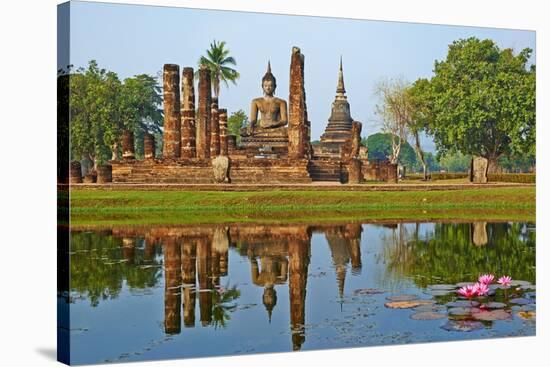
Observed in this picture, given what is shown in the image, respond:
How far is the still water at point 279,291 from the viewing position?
29.1 feet

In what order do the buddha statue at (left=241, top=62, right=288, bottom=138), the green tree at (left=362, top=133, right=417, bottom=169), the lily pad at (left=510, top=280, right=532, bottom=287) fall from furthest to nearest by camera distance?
the buddha statue at (left=241, top=62, right=288, bottom=138) → the green tree at (left=362, top=133, right=417, bottom=169) → the lily pad at (left=510, top=280, right=532, bottom=287)

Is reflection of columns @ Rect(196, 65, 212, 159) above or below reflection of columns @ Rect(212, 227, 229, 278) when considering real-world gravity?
above

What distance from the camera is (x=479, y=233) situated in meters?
14.8

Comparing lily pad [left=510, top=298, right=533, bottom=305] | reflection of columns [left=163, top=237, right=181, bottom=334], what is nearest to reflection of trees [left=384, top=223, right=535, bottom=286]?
lily pad [left=510, top=298, right=533, bottom=305]

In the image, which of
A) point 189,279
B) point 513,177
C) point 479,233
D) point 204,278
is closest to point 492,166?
point 513,177

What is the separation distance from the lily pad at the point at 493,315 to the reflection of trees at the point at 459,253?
80 cm

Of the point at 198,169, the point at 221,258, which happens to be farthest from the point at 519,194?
the point at 198,169

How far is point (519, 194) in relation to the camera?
1438 centimetres

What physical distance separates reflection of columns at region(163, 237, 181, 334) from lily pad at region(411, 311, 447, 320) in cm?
270

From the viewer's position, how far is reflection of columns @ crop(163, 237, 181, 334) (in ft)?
30.2

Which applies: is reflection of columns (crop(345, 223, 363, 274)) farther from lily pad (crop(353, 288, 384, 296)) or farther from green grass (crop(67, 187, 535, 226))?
lily pad (crop(353, 288, 384, 296))

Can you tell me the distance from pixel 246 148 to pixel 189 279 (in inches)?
795

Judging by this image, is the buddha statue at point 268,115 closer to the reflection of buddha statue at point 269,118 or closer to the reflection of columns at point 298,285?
the reflection of buddha statue at point 269,118

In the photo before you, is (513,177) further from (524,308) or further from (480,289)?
(480,289)
